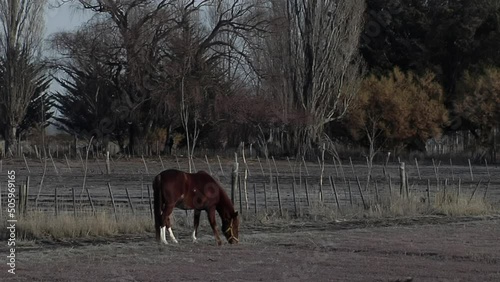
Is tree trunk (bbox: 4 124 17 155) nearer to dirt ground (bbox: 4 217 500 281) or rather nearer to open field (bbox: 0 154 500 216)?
open field (bbox: 0 154 500 216)

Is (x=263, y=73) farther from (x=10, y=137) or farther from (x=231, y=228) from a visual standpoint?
(x=231, y=228)

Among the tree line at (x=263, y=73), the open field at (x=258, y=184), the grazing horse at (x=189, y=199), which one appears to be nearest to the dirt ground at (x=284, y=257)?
the grazing horse at (x=189, y=199)

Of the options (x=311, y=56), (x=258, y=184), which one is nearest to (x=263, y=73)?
(x=311, y=56)

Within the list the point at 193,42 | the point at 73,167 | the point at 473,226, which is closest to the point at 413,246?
the point at 473,226

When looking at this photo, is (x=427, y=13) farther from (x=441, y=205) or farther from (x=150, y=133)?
(x=441, y=205)

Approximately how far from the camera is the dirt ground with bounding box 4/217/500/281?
11.5 m

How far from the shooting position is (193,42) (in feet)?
154

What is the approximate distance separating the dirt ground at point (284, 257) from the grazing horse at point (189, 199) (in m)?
0.35

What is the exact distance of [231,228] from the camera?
1548 centimetres

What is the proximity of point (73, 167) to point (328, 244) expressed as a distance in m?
23.7

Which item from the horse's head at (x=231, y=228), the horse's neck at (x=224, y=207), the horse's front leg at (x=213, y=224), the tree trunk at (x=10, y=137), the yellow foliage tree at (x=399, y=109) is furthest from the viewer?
the tree trunk at (x=10, y=137)

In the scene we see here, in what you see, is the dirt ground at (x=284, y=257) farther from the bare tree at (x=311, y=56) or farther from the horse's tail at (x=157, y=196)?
the bare tree at (x=311, y=56)

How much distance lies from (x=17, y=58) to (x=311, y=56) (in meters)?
16.6

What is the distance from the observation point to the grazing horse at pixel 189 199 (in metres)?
15.0
